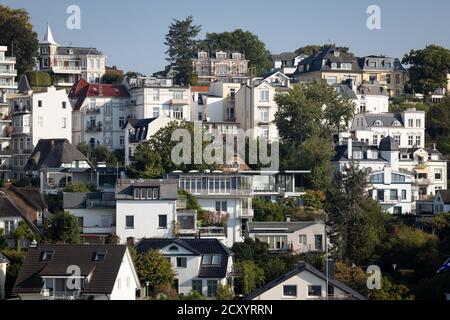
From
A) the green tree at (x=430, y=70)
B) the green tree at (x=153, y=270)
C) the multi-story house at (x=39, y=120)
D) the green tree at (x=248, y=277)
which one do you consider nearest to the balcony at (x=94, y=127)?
the multi-story house at (x=39, y=120)

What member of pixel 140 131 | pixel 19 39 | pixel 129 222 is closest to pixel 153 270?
pixel 129 222

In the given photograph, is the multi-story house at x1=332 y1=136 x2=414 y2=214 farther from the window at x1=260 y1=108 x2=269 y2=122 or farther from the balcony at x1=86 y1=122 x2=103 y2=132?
the balcony at x1=86 y1=122 x2=103 y2=132

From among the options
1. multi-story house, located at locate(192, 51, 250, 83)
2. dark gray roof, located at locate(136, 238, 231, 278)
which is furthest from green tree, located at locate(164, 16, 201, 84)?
dark gray roof, located at locate(136, 238, 231, 278)

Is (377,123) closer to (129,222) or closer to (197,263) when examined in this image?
(129,222)

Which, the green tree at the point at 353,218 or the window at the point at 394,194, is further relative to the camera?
the window at the point at 394,194

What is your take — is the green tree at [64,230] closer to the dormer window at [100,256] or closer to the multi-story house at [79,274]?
the multi-story house at [79,274]
